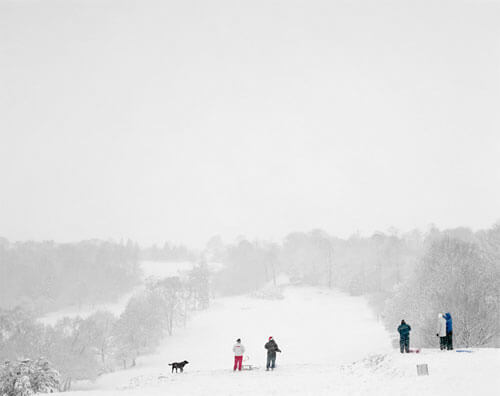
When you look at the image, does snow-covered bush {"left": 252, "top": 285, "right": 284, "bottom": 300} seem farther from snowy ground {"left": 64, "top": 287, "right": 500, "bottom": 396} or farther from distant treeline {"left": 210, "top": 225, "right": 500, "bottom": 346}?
distant treeline {"left": 210, "top": 225, "right": 500, "bottom": 346}

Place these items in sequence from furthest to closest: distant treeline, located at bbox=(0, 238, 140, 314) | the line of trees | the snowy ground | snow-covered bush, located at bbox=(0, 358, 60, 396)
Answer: distant treeline, located at bbox=(0, 238, 140, 314) < the line of trees < snow-covered bush, located at bbox=(0, 358, 60, 396) < the snowy ground

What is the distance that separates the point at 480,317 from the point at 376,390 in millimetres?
22650

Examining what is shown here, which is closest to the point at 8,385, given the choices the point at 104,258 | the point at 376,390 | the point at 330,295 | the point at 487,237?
the point at 376,390

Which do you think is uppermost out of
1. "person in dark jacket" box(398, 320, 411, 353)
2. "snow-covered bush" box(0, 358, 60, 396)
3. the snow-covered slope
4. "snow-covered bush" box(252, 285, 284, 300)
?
"person in dark jacket" box(398, 320, 411, 353)

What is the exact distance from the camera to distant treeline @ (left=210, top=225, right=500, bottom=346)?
34.3m

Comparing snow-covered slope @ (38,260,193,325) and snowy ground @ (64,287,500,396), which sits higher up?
snowy ground @ (64,287,500,396)

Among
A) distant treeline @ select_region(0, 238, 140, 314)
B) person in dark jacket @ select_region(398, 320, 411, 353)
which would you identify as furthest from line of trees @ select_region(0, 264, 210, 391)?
person in dark jacket @ select_region(398, 320, 411, 353)

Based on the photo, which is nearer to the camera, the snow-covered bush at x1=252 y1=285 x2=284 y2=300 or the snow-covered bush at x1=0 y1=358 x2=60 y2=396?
the snow-covered bush at x1=0 y1=358 x2=60 y2=396

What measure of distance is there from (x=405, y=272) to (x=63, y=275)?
12163 cm

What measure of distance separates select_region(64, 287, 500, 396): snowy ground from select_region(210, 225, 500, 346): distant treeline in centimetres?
846

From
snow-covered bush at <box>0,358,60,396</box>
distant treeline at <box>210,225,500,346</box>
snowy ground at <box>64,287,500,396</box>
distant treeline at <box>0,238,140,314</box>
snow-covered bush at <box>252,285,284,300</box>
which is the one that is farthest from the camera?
distant treeline at <box>0,238,140,314</box>

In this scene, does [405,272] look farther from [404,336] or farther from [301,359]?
[404,336]

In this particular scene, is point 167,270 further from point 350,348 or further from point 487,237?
point 487,237

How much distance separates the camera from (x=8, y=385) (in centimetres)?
3048
